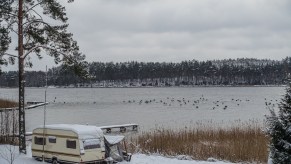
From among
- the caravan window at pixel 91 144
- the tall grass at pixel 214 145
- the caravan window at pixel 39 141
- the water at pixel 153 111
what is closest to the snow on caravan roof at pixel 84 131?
the caravan window at pixel 91 144

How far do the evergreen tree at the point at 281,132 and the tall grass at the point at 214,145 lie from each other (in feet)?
34.0

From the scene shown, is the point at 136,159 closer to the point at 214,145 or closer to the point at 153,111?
the point at 214,145

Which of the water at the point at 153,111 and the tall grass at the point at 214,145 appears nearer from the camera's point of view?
the tall grass at the point at 214,145

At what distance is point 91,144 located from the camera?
1488 cm

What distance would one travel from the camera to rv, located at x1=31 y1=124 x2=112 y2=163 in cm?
1458

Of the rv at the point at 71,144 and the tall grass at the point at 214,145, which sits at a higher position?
the rv at the point at 71,144

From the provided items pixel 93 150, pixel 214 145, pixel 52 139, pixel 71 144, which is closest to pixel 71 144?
pixel 71 144

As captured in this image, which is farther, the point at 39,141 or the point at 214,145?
the point at 214,145

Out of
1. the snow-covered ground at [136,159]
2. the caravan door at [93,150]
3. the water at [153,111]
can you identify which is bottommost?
the water at [153,111]

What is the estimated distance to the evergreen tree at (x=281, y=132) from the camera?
23.0 ft

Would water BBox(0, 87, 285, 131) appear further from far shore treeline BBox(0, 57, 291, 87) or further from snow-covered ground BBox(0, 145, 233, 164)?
far shore treeline BBox(0, 57, 291, 87)

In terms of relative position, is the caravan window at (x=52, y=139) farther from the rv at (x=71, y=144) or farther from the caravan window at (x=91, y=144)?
the caravan window at (x=91, y=144)

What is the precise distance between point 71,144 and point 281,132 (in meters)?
9.11

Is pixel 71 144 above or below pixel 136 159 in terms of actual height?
above
